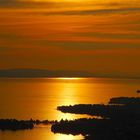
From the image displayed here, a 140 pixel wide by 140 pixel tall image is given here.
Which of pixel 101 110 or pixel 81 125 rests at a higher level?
pixel 101 110

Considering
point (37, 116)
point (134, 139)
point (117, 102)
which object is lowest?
point (134, 139)

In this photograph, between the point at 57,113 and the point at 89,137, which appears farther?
the point at 57,113

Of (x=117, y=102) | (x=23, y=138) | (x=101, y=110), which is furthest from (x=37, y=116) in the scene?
(x=117, y=102)

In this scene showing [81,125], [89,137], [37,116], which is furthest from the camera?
[37,116]

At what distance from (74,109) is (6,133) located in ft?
94.1

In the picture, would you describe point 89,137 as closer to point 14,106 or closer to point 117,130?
point 117,130

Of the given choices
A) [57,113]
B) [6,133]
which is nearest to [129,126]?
[6,133]

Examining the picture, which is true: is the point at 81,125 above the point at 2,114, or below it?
below

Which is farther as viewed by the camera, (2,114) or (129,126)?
(2,114)

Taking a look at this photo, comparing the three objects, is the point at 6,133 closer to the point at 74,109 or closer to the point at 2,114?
the point at 2,114

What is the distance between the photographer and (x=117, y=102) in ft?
307

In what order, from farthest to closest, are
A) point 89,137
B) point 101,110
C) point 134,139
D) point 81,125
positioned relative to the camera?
point 101,110, point 81,125, point 89,137, point 134,139

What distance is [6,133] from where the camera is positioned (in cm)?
5122

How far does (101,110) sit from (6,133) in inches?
985
